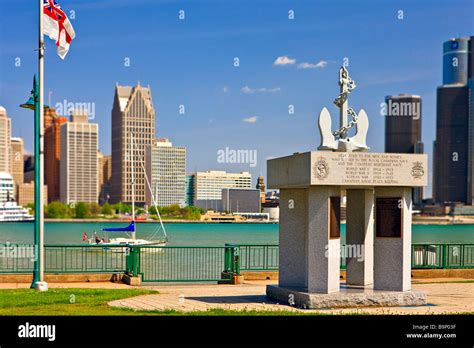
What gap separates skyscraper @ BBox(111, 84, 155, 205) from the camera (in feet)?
427

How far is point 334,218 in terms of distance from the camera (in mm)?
16688

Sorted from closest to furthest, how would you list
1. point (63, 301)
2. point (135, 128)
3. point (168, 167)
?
point (63, 301)
point (168, 167)
point (135, 128)

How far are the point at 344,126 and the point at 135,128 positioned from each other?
470ft

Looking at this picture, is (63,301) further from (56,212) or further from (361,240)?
(56,212)

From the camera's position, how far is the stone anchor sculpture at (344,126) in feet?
55.2

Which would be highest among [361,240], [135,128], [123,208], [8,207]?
[135,128]

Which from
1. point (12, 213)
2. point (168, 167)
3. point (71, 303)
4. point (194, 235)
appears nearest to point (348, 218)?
point (71, 303)

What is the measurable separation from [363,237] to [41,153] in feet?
29.1

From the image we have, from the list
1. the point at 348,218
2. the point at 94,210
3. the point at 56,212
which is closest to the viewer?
the point at 348,218

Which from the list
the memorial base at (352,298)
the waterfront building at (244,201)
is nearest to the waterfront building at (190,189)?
the waterfront building at (244,201)

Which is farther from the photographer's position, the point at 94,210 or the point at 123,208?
the point at 94,210

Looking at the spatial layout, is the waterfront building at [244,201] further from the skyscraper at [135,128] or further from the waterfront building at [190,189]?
the skyscraper at [135,128]
